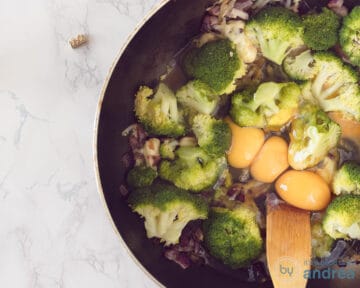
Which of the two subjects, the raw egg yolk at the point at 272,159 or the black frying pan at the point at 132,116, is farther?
the raw egg yolk at the point at 272,159

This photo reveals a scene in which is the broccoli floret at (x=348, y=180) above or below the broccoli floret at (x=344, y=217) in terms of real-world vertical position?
above

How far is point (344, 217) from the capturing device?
171cm

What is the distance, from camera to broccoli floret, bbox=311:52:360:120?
173cm

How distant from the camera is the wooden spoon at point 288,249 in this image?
5.78ft

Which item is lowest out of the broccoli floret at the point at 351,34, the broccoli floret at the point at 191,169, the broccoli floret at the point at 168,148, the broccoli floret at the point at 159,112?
the broccoli floret at the point at 191,169

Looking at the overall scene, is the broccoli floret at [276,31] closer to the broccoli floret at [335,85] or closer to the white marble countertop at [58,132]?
the broccoli floret at [335,85]

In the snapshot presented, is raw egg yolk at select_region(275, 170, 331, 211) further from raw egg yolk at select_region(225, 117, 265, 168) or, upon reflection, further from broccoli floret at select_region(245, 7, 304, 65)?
broccoli floret at select_region(245, 7, 304, 65)

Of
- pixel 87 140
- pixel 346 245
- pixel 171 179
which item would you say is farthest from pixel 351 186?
pixel 87 140

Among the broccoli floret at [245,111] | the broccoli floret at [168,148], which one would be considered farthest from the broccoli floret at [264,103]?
the broccoli floret at [168,148]

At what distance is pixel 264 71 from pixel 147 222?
2.00 feet

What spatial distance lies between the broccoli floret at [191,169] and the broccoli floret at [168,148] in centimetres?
2

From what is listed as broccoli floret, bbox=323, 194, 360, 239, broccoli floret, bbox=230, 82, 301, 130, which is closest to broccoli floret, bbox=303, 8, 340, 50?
broccoli floret, bbox=230, 82, 301, 130

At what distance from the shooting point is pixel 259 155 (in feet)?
5.86

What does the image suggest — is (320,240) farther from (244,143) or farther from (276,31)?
(276,31)
